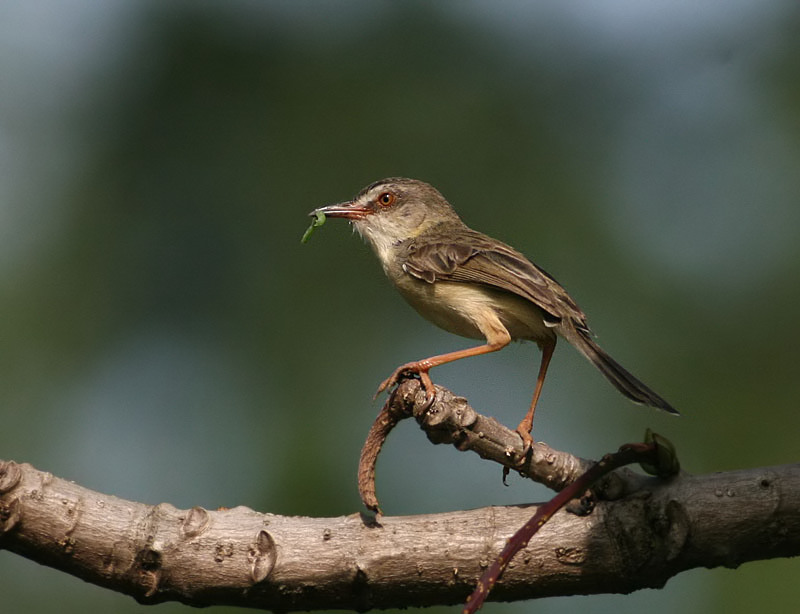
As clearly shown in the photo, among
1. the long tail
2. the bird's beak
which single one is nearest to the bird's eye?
the bird's beak

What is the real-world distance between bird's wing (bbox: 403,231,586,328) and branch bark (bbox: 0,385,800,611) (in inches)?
69.4

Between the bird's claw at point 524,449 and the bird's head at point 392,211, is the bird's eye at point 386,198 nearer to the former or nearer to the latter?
the bird's head at point 392,211

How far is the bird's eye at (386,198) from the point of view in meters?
6.52

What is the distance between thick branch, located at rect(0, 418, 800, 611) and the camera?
314 cm

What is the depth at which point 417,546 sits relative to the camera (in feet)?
10.7

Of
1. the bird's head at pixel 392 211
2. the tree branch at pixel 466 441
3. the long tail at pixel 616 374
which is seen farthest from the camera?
the bird's head at pixel 392 211

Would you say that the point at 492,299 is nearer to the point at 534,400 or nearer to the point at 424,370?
the point at 534,400

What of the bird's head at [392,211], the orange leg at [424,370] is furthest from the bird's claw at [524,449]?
the bird's head at [392,211]

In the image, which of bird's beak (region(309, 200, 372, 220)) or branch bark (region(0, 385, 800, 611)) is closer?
branch bark (region(0, 385, 800, 611))

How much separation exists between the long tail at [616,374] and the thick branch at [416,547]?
1122mm

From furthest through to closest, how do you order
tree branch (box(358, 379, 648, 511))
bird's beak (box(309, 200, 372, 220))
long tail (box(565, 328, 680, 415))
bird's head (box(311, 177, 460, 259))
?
bird's beak (box(309, 200, 372, 220)) → bird's head (box(311, 177, 460, 259)) → long tail (box(565, 328, 680, 415)) → tree branch (box(358, 379, 648, 511))

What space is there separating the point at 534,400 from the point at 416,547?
5.44 feet

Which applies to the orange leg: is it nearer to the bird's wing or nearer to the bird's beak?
the bird's wing

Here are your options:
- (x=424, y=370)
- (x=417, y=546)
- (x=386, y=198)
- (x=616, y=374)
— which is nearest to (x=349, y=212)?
(x=386, y=198)
